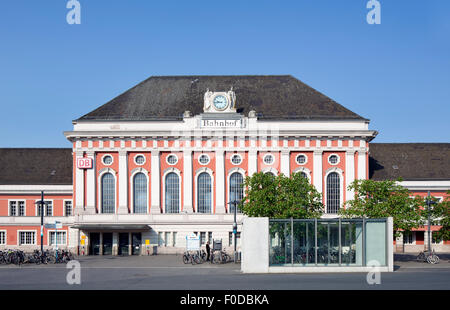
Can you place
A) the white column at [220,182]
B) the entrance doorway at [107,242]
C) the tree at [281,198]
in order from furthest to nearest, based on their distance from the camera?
the white column at [220,182]
the entrance doorway at [107,242]
the tree at [281,198]

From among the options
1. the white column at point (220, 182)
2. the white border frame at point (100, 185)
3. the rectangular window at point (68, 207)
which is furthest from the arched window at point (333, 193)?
the rectangular window at point (68, 207)

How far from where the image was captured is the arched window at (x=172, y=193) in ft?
200

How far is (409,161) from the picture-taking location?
6769cm

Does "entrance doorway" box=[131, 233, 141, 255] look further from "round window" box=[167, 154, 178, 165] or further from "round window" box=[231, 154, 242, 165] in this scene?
"round window" box=[231, 154, 242, 165]

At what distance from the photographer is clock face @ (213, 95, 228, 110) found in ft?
199

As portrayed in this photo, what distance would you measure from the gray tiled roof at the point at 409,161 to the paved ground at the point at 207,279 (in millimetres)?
25660

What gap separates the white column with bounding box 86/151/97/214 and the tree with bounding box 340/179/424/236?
85.3 feet

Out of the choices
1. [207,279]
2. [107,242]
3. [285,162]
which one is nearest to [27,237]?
[107,242]

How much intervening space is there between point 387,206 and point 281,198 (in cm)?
839

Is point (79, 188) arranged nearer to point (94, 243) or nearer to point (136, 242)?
point (94, 243)

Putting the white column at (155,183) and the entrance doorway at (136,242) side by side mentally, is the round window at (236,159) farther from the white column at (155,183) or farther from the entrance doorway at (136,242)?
the entrance doorway at (136,242)
